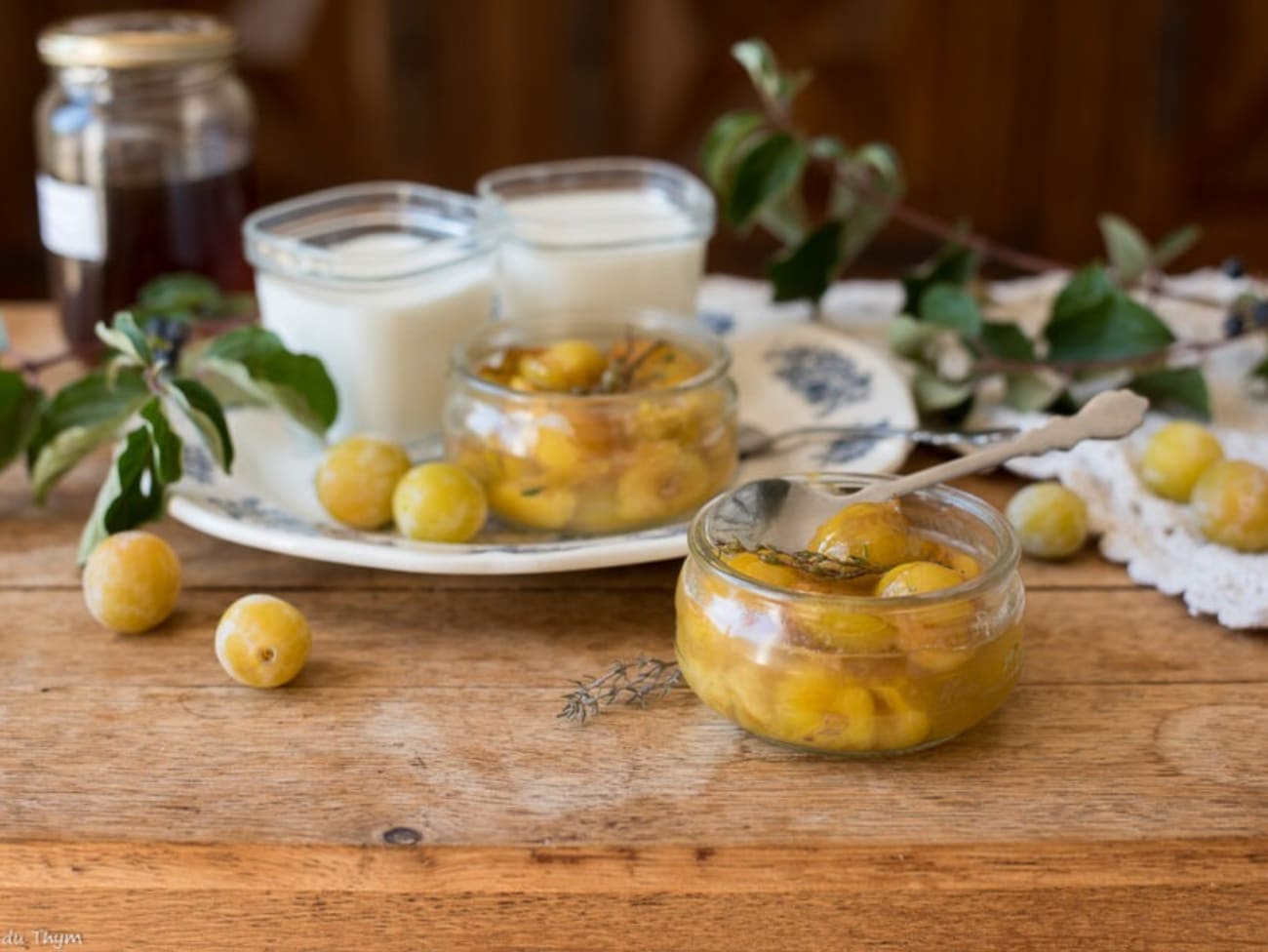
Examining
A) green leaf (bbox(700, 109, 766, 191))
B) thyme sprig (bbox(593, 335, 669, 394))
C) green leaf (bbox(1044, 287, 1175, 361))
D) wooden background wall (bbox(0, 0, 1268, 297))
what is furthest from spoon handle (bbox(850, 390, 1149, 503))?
wooden background wall (bbox(0, 0, 1268, 297))

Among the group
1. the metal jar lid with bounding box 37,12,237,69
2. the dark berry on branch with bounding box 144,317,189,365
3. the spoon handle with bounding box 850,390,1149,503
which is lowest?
the dark berry on branch with bounding box 144,317,189,365

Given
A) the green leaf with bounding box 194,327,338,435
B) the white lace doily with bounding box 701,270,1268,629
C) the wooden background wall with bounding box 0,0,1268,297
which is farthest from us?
the wooden background wall with bounding box 0,0,1268,297

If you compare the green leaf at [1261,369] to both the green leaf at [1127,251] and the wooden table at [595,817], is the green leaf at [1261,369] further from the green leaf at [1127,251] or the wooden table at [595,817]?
the wooden table at [595,817]

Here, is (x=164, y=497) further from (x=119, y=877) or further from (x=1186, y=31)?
(x=1186, y=31)

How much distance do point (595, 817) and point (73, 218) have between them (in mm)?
823

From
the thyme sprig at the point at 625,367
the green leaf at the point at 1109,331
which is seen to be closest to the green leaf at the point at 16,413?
the thyme sprig at the point at 625,367

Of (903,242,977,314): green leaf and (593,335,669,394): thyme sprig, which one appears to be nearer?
(593,335,669,394): thyme sprig

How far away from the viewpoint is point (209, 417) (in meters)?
0.98

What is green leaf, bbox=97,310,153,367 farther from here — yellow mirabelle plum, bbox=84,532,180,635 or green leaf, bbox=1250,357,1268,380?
green leaf, bbox=1250,357,1268,380

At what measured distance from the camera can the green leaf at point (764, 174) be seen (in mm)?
1312

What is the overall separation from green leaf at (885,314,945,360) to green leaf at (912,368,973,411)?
2cm

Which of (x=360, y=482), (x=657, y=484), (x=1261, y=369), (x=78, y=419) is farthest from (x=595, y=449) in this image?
(x=1261, y=369)

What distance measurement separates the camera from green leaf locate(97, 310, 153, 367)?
1.00 m

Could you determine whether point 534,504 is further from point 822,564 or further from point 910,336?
point 910,336
